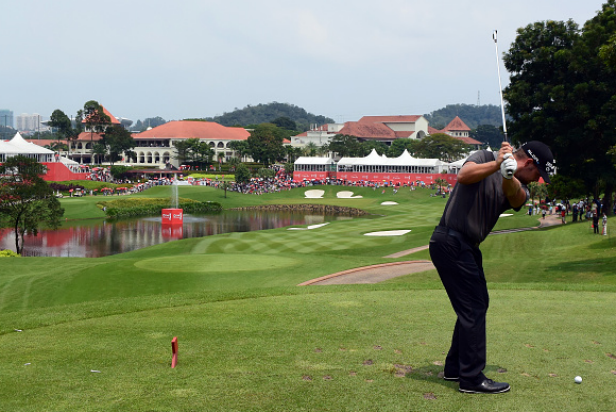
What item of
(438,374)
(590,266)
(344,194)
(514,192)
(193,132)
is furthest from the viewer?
(193,132)

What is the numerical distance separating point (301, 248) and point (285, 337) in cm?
2924

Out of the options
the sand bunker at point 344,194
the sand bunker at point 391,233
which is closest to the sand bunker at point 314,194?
the sand bunker at point 344,194

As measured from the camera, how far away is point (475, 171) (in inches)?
276

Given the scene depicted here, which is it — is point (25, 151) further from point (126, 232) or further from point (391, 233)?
point (391, 233)

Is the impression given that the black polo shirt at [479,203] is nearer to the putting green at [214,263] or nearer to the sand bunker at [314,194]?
the putting green at [214,263]

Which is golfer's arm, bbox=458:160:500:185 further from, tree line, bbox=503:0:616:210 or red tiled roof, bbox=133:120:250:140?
red tiled roof, bbox=133:120:250:140

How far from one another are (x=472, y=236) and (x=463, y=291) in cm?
68

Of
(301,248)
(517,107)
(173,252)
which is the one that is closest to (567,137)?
(517,107)

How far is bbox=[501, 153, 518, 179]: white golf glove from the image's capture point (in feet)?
21.6

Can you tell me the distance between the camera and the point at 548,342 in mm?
9016

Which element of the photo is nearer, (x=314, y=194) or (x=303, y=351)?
(x=303, y=351)

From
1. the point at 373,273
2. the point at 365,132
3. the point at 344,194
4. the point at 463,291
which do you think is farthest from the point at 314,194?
the point at 365,132

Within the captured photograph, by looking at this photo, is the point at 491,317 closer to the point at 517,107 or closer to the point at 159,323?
the point at 159,323

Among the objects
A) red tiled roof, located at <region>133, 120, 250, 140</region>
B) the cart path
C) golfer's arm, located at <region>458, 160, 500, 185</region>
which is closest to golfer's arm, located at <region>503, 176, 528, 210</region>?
golfer's arm, located at <region>458, 160, 500, 185</region>
